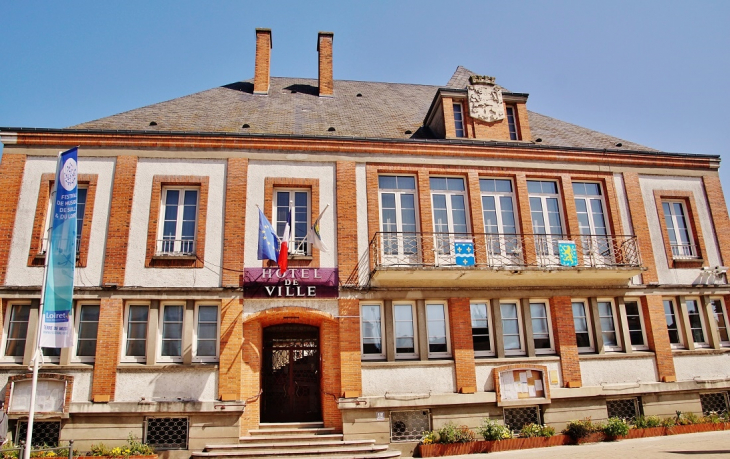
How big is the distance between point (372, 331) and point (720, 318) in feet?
36.1

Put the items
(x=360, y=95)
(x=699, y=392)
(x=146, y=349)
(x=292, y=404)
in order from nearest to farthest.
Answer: (x=146, y=349)
(x=292, y=404)
(x=699, y=392)
(x=360, y=95)

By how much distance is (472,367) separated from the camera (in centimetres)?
1341

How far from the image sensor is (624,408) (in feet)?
46.3

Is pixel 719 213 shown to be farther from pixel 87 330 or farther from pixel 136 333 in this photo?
pixel 87 330

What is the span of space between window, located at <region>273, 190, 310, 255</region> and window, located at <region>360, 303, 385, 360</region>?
90.5 inches

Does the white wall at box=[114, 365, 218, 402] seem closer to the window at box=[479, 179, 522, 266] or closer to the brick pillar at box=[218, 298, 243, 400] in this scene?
the brick pillar at box=[218, 298, 243, 400]

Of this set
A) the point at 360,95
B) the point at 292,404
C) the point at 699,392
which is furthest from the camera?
the point at 360,95

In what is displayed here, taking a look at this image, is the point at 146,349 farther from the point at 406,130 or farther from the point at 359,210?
the point at 406,130

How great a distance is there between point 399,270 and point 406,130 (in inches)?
217

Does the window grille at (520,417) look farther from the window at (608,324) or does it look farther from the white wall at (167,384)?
the white wall at (167,384)

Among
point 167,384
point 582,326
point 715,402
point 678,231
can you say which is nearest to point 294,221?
point 167,384

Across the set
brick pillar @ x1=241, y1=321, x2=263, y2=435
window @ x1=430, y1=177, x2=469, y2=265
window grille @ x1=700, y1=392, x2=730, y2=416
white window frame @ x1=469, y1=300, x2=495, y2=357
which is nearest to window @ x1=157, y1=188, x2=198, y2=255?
brick pillar @ x1=241, y1=321, x2=263, y2=435

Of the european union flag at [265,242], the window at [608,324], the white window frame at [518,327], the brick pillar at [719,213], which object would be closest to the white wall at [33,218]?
the european union flag at [265,242]

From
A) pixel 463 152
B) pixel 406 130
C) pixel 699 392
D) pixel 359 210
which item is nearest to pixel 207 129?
pixel 359 210
